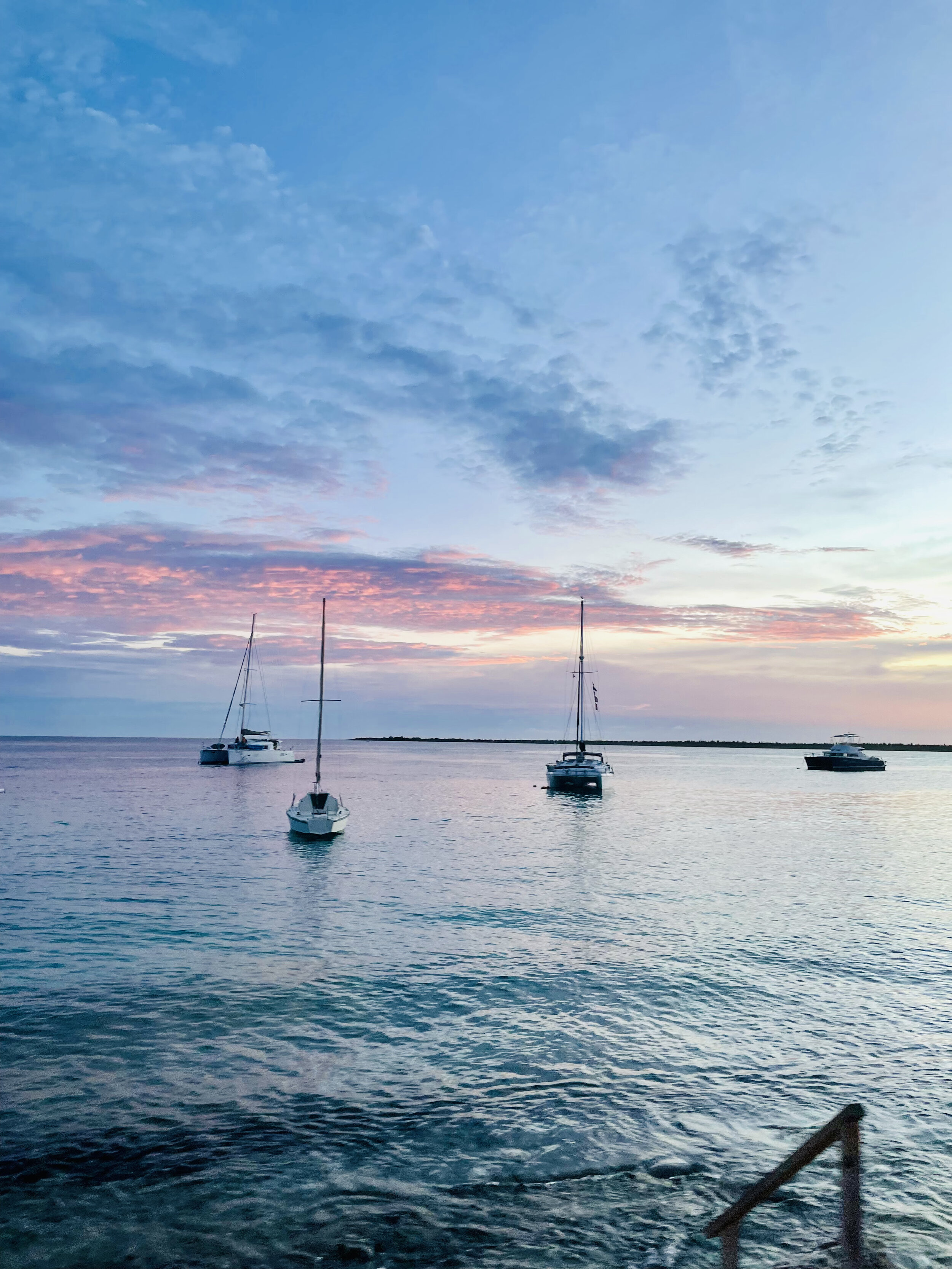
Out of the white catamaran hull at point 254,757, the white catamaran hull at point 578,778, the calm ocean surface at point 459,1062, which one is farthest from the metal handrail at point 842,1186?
the white catamaran hull at point 254,757

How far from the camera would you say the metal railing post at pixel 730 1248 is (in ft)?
19.1

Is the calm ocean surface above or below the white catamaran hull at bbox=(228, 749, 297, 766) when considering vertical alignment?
above

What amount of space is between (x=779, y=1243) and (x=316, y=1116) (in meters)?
6.61

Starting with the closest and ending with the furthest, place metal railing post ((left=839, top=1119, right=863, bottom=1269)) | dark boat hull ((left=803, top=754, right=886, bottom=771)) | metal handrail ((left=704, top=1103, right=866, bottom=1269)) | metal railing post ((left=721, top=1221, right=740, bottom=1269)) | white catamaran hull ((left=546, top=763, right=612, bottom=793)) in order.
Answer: metal handrail ((left=704, top=1103, right=866, bottom=1269)) → metal railing post ((left=839, top=1119, right=863, bottom=1269)) → metal railing post ((left=721, top=1221, right=740, bottom=1269)) → white catamaran hull ((left=546, top=763, right=612, bottom=793)) → dark boat hull ((left=803, top=754, right=886, bottom=771))

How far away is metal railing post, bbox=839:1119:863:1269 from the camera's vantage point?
18.1 feet

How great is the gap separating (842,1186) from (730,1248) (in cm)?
98

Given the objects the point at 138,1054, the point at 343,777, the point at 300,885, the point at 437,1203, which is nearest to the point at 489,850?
the point at 300,885

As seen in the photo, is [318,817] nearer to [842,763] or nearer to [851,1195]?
[851,1195]

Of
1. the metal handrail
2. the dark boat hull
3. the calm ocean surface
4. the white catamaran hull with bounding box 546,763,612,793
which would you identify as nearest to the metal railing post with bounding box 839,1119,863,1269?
the metal handrail

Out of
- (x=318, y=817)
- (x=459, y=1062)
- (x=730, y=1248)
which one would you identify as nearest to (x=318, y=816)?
(x=318, y=817)

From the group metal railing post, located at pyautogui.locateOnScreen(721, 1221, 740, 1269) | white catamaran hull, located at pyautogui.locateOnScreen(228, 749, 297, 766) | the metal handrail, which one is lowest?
white catamaran hull, located at pyautogui.locateOnScreen(228, 749, 297, 766)

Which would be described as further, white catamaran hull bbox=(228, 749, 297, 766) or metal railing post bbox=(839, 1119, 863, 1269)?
white catamaran hull bbox=(228, 749, 297, 766)

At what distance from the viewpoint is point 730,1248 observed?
5961 mm

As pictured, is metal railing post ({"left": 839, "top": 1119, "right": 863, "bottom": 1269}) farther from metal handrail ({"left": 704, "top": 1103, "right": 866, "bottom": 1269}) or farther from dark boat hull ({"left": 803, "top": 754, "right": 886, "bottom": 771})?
dark boat hull ({"left": 803, "top": 754, "right": 886, "bottom": 771})
